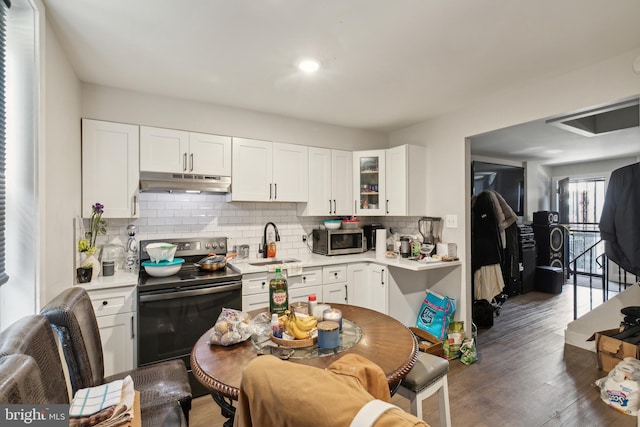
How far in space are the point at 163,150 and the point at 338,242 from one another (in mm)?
2045

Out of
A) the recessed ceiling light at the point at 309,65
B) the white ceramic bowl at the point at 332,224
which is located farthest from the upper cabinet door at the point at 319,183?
the recessed ceiling light at the point at 309,65

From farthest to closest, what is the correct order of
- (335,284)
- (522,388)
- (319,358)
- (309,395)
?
(335,284), (522,388), (319,358), (309,395)

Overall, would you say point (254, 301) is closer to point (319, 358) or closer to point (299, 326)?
A: point (299, 326)

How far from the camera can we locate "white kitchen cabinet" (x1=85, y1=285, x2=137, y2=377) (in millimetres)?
2256

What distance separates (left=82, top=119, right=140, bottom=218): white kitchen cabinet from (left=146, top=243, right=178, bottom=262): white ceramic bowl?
13.0 inches

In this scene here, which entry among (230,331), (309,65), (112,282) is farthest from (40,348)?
(309,65)

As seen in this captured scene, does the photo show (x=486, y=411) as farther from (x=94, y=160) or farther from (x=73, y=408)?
(x=94, y=160)

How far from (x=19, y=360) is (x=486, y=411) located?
263 centimetres

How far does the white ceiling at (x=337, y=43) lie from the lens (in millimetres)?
1670

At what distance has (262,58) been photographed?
2195 millimetres

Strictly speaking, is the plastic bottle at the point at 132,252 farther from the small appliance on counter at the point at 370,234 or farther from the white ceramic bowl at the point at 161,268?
the small appliance on counter at the point at 370,234

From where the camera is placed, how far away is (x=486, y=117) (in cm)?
298

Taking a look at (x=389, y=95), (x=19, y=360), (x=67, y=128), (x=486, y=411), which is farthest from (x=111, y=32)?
(x=486, y=411)

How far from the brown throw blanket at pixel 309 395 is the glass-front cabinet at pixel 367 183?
3094 millimetres
